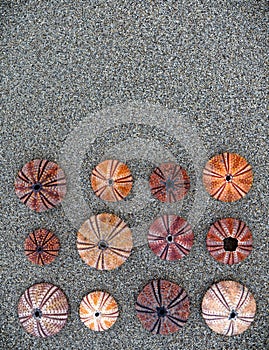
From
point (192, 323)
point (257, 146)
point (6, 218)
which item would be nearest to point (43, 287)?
point (6, 218)

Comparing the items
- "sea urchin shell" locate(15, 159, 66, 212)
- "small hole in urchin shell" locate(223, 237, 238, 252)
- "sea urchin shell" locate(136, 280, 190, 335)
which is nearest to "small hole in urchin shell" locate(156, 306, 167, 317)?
"sea urchin shell" locate(136, 280, 190, 335)

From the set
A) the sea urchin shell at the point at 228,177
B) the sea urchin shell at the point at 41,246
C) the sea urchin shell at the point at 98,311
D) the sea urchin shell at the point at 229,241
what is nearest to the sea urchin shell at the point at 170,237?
the sea urchin shell at the point at 229,241

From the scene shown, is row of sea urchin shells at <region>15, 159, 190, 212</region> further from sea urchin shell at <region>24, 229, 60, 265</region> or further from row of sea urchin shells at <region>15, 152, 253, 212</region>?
sea urchin shell at <region>24, 229, 60, 265</region>

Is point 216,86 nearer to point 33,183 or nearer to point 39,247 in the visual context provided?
point 33,183

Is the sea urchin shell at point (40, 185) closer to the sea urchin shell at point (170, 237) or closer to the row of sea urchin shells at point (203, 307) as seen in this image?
the sea urchin shell at point (170, 237)

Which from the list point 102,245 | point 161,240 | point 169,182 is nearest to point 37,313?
point 102,245

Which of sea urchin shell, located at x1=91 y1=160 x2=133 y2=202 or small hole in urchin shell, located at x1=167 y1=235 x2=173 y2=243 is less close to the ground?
sea urchin shell, located at x1=91 y1=160 x2=133 y2=202

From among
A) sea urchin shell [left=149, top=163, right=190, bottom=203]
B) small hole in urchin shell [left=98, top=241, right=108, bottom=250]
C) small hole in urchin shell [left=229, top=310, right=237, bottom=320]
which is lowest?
small hole in urchin shell [left=229, top=310, right=237, bottom=320]

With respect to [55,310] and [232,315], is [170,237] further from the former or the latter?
[55,310]
